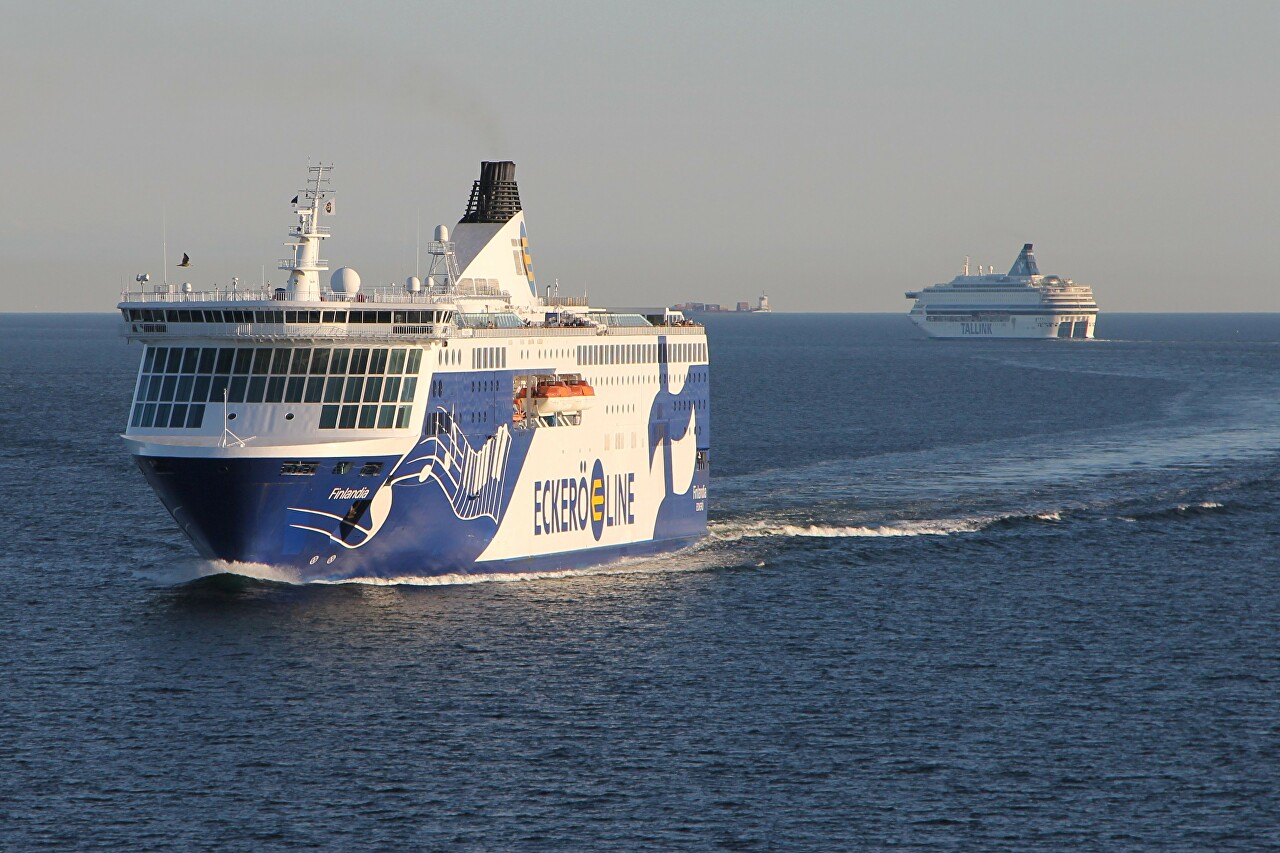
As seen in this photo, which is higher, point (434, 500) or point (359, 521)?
point (434, 500)

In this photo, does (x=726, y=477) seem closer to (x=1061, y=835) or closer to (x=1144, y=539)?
(x=1144, y=539)

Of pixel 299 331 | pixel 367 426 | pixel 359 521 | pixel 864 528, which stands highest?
pixel 299 331

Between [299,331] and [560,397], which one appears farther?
[560,397]

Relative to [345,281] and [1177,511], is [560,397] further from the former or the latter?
[1177,511]

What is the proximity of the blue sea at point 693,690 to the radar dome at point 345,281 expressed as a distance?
9717 mm

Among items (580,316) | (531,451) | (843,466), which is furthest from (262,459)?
(843,466)

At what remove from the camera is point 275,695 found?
41156 millimetres

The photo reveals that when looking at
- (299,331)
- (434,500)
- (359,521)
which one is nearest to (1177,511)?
(434,500)

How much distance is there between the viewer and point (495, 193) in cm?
6644

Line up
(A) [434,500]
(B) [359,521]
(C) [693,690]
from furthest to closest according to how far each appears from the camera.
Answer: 1. (A) [434,500]
2. (B) [359,521]
3. (C) [693,690]

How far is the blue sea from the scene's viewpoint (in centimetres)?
3378

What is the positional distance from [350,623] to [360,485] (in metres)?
4.70

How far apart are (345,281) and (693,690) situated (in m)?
19.4

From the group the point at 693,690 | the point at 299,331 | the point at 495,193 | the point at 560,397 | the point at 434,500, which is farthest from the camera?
the point at 495,193
